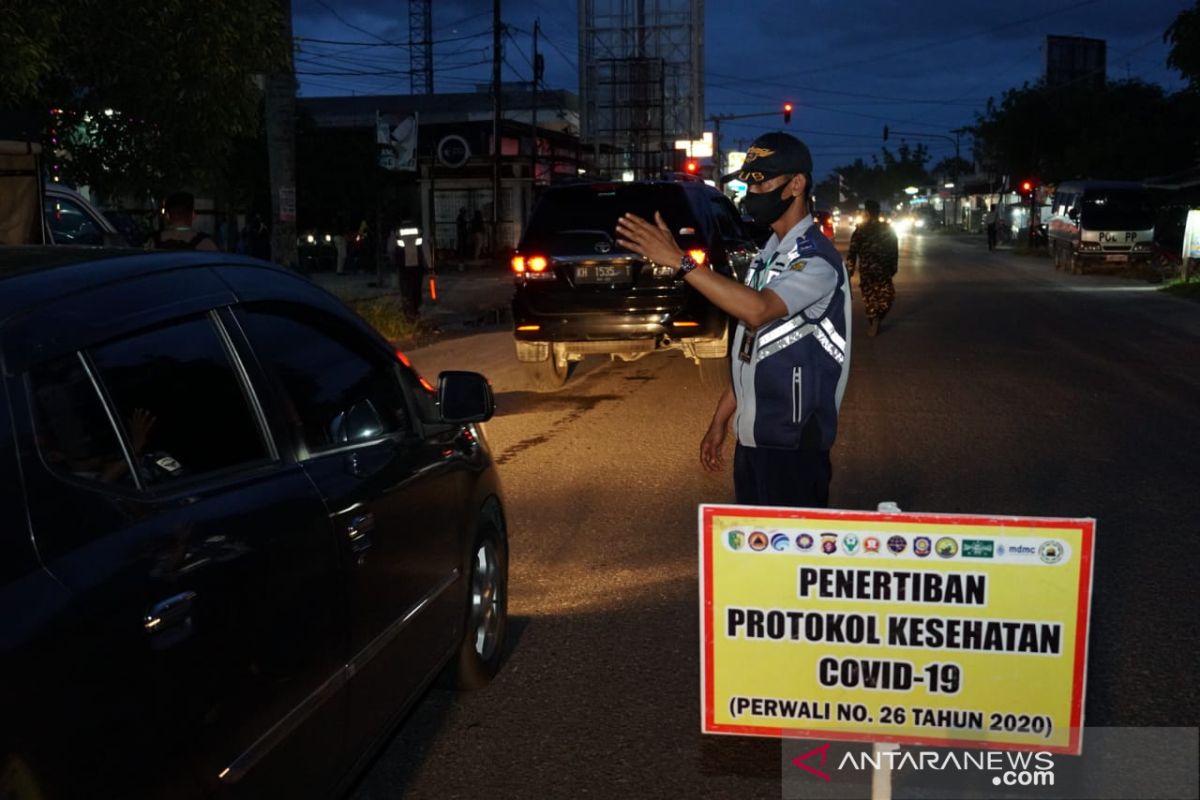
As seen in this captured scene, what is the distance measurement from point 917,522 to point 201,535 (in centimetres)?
159

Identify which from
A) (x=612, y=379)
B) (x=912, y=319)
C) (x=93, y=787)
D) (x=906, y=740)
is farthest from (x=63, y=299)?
(x=912, y=319)

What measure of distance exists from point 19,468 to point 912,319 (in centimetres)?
1997

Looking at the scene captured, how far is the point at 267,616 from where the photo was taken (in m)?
2.90

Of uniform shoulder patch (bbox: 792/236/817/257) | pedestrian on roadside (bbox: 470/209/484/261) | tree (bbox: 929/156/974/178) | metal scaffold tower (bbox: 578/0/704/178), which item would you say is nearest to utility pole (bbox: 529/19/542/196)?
pedestrian on roadside (bbox: 470/209/484/261)

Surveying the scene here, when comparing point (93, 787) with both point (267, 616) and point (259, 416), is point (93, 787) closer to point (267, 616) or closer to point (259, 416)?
point (267, 616)

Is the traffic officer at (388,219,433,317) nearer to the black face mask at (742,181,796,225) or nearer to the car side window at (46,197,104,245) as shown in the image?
the car side window at (46,197,104,245)

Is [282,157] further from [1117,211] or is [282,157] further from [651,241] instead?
[1117,211]

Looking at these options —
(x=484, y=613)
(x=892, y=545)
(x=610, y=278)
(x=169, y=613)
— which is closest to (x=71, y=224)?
(x=610, y=278)

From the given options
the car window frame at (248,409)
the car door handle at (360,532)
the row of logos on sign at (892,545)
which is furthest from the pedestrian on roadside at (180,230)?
the row of logos on sign at (892,545)

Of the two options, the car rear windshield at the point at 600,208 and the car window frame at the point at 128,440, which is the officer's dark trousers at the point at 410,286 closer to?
the car rear windshield at the point at 600,208

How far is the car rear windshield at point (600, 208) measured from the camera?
11.6 meters

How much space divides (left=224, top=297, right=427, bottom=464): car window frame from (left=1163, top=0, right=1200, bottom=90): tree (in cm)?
2845

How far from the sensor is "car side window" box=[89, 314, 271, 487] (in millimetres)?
2793

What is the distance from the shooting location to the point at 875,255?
675 inches
